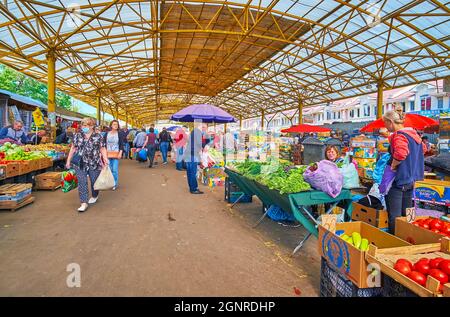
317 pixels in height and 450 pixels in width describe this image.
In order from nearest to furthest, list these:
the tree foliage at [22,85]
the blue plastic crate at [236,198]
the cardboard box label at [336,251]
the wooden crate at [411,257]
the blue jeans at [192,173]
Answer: the wooden crate at [411,257] < the cardboard box label at [336,251] < the blue plastic crate at [236,198] < the blue jeans at [192,173] < the tree foliage at [22,85]

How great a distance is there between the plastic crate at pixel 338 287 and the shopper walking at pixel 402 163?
155cm

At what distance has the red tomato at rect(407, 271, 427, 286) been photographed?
2.00 meters

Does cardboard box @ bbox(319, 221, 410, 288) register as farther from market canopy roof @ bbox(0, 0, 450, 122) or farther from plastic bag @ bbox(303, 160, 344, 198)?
market canopy roof @ bbox(0, 0, 450, 122)

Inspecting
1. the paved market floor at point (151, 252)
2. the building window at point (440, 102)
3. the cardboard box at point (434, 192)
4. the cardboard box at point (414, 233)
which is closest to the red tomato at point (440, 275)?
the cardboard box at point (414, 233)

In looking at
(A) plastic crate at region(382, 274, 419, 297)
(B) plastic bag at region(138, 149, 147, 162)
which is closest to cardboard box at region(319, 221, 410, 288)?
(A) plastic crate at region(382, 274, 419, 297)

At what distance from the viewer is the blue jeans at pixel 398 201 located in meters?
3.66

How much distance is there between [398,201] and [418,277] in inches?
75.6

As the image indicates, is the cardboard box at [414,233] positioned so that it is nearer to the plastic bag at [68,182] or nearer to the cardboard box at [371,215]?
the cardboard box at [371,215]

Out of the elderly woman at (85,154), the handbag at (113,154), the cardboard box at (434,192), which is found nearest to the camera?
the cardboard box at (434,192)

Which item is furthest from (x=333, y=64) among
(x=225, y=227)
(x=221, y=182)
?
(x=225, y=227)

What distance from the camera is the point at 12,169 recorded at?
642 centimetres

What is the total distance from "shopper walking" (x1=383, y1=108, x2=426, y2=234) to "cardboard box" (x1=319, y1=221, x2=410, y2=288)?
851 mm

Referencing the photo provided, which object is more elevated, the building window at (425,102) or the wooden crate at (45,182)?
the building window at (425,102)
